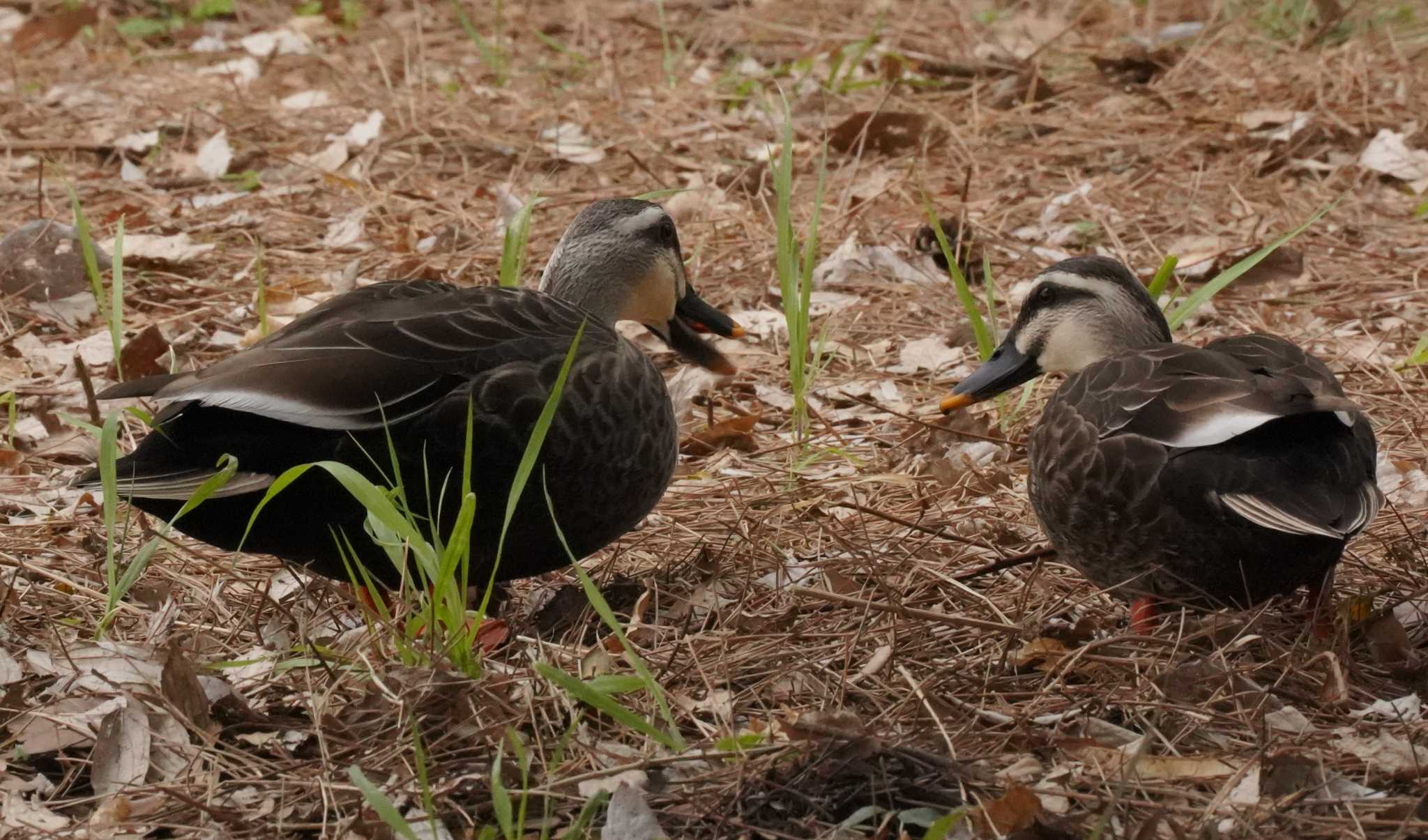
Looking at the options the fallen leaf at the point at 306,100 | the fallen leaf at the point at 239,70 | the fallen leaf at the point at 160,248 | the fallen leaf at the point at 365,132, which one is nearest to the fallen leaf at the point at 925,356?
the fallen leaf at the point at 160,248

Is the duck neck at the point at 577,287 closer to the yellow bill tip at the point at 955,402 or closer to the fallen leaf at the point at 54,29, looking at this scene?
the yellow bill tip at the point at 955,402

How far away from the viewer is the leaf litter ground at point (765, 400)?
2.44 meters

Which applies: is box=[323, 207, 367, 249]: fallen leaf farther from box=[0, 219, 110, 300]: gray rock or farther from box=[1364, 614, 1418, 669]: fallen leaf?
box=[1364, 614, 1418, 669]: fallen leaf

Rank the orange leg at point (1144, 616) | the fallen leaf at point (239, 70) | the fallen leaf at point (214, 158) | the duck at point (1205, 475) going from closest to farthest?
the duck at point (1205, 475), the orange leg at point (1144, 616), the fallen leaf at point (214, 158), the fallen leaf at point (239, 70)

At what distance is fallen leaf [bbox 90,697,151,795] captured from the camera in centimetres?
249

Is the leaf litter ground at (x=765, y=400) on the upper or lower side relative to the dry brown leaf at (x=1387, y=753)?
lower

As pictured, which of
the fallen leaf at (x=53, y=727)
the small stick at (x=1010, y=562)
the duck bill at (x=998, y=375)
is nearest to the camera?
the fallen leaf at (x=53, y=727)

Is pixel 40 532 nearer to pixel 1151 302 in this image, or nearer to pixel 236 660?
pixel 236 660

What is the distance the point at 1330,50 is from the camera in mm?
6918

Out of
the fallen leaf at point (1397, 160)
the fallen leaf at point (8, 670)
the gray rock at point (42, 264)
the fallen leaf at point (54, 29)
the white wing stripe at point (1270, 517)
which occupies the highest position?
the white wing stripe at point (1270, 517)

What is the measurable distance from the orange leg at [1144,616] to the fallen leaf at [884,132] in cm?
347

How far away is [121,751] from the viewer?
2527mm

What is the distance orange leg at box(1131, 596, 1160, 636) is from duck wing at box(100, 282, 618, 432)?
1.19 metres

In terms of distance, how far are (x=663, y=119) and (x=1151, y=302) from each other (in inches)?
138
